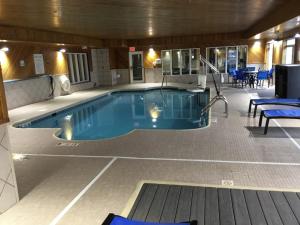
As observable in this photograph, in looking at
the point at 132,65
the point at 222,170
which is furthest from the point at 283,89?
the point at 132,65

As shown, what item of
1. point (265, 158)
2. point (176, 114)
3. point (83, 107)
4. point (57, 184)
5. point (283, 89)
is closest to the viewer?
point (57, 184)

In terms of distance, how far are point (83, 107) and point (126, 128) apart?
334cm

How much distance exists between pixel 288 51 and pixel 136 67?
796cm

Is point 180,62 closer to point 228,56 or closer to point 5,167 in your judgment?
point 228,56

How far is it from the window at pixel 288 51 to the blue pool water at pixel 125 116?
379 cm

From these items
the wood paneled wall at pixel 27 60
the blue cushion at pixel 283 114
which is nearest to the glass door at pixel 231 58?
the wood paneled wall at pixel 27 60

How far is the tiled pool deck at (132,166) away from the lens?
9.35ft

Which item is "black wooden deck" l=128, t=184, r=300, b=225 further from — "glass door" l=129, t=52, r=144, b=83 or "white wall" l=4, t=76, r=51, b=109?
"glass door" l=129, t=52, r=144, b=83

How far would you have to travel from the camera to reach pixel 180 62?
1568cm

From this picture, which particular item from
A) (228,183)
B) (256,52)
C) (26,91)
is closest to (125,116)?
(26,91)

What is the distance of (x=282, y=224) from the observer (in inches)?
89.0

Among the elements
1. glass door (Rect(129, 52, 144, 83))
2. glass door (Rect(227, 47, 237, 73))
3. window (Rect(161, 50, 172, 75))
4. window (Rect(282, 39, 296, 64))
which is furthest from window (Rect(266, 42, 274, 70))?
glass door (Rect(129, 52, 144, 83))

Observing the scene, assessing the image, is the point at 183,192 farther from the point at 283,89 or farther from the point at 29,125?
the point at 283,89

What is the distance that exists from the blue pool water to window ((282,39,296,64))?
3.79 meters
